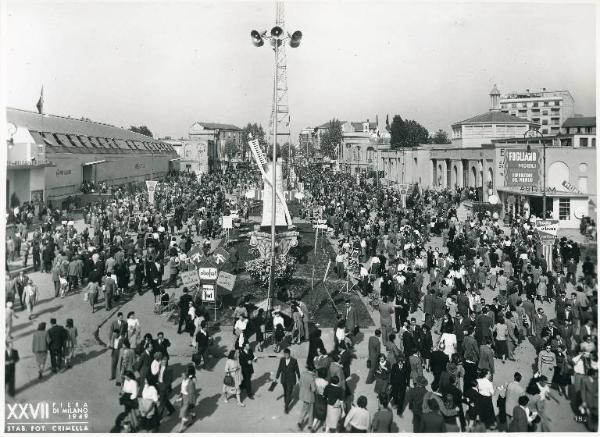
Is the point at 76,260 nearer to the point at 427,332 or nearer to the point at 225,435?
the point at 225,435

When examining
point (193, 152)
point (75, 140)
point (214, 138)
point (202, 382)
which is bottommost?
point (202, 382)

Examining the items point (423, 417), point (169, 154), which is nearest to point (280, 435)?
point (423, 417)

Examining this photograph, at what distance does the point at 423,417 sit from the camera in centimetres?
809

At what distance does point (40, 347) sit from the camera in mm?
10750

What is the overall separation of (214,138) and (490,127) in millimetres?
64950

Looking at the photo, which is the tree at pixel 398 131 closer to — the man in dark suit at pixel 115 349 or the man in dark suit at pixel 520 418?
the man in dark suit at pixel 115 349

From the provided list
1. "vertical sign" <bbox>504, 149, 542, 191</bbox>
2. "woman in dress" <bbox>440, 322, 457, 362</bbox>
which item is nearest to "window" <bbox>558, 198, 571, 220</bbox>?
"vertical sign" <bbox>504, 149, 542, 191</bbox>

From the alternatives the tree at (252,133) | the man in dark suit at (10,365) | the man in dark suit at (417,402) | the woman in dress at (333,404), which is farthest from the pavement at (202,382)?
the tree at (252,133)

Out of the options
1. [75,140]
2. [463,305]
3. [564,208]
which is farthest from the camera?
[75,140]

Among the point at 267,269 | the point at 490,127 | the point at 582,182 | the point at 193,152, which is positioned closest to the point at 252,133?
the point at 193,152

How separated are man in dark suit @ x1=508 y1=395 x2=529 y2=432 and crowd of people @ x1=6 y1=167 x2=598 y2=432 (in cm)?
3

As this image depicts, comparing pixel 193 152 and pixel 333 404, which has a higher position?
pixel 193 152

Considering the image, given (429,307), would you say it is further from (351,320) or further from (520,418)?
(520,418)

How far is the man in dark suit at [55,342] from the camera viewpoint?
10969 mm
